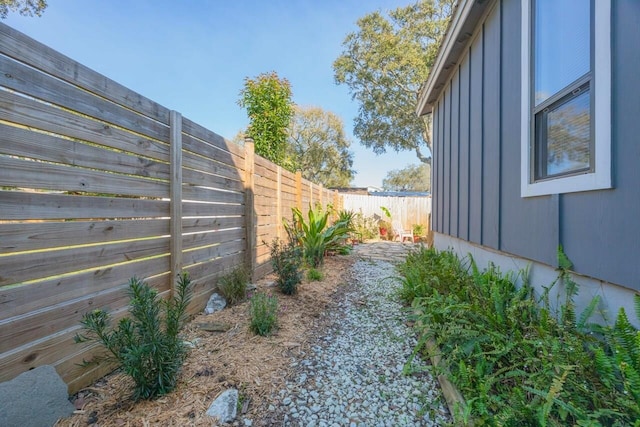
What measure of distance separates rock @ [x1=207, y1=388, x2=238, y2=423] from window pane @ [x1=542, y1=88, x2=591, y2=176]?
8.16 ft

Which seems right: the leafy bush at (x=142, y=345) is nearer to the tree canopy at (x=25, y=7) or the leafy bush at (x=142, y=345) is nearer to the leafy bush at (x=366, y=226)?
the tree canopy at (x=25, y=7)

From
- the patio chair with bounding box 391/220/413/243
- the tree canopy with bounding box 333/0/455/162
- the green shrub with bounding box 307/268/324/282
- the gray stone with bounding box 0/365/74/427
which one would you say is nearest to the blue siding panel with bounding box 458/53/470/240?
the green shrub with bounding box 307/268/324/282

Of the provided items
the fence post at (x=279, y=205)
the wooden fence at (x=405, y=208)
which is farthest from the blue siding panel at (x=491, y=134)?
the wooden fence at (x=405, y=208)

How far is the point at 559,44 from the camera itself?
211cm

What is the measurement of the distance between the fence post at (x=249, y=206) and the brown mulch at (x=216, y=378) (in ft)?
2.96

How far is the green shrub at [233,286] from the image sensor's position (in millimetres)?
3293

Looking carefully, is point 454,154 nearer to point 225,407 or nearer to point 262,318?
point 262,318

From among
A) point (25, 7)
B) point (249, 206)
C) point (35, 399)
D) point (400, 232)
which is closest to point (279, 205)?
point (249, 206)

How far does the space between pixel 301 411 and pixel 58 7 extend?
21.4 ft

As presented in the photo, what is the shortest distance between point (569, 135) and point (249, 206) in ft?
10.8

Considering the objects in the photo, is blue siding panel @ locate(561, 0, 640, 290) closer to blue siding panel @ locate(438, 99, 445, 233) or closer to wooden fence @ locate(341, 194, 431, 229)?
blue siding panel @ locate(438, 99, 445, 233)

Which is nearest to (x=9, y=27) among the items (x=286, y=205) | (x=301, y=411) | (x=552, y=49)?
(x=301, y=411)

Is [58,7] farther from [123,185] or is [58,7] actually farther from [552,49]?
[552,49]

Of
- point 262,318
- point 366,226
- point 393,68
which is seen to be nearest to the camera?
point 262,318
